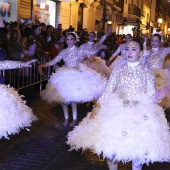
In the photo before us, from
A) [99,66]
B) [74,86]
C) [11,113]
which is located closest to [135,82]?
[11,113]

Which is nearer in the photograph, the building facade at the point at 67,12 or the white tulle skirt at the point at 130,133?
the white tulle skirt at the point at 130,133

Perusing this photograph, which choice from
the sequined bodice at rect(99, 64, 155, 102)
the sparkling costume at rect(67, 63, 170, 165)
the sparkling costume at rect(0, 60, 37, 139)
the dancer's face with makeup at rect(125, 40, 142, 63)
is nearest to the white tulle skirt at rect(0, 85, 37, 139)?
the sparkling costume at rect(0, 60, 37, 139)

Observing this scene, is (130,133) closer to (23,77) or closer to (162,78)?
(162,78)

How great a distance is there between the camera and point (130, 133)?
468 cm

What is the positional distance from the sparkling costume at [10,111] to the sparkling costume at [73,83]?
1174 mm

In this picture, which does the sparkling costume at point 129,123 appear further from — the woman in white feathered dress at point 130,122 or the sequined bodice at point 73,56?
the sequined bodice at point 73,56

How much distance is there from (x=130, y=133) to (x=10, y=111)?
251cm

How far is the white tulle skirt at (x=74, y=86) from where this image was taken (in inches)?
305

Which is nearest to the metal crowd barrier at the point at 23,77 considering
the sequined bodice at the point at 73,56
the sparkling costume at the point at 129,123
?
the sequined bodice at the point at 73,56

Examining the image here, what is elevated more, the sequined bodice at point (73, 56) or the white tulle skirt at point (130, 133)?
the sequined bodice at point (73, 56)

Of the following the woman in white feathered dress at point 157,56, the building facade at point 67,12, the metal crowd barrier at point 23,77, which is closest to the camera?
the woman in white feathered dress at point 157,56

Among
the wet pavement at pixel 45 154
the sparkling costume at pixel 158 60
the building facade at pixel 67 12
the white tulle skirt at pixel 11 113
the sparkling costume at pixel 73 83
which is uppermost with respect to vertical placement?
the building facade at pixel 67 12

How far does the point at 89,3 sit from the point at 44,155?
77.7 feet

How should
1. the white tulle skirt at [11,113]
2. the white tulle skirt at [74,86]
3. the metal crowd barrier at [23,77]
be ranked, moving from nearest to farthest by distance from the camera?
the white tulle skirt at [11,113]
the white tulle skirt at [74,86]
the metal crowd barrier at [23,77]
